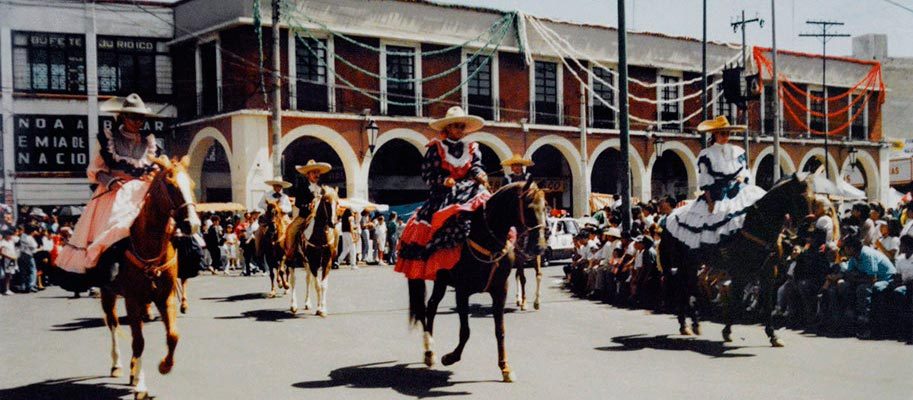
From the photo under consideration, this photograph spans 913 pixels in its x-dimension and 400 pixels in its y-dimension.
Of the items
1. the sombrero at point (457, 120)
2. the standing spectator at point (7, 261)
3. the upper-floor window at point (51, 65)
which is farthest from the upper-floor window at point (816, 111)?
the standing spectator at point (7, 261)

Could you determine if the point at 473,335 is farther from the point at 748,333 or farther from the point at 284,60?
the point at 284,60

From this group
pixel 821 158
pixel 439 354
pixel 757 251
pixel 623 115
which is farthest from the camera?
pixel 821 158

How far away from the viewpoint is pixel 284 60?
27172mm

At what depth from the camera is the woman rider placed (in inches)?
325

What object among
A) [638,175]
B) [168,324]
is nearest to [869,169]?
[638,175]

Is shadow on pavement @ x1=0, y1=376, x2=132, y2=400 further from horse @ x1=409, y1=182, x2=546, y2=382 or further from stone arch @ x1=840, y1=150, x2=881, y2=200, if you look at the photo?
stone arch @ x1=840, y1=150, x2=881, y2=200

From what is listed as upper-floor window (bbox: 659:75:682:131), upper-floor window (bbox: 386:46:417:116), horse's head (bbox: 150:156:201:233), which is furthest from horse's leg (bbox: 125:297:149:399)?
upper-floor window (bbox: 659:75:682:131)

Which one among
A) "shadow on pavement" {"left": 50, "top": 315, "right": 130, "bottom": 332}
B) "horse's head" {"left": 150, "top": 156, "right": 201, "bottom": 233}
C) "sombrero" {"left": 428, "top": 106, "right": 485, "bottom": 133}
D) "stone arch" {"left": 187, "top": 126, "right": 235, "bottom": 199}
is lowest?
→ "shadow on pavement" {"left": 50, "top": 315, "right": 130, "bottom": 332}

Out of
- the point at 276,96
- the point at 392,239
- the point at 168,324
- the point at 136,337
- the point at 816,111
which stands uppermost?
the point at 816,111

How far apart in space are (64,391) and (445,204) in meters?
3.95

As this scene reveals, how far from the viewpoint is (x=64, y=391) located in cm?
743

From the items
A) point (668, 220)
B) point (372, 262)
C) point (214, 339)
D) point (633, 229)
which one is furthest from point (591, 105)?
point (214, 339)

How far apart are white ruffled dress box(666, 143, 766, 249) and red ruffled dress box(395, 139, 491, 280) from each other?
3049mm

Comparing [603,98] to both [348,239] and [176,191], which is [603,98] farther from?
[176,191]
